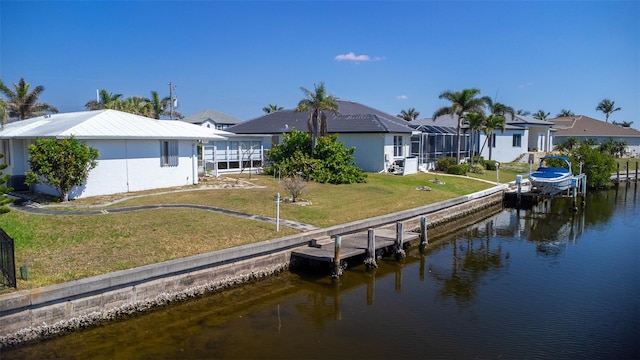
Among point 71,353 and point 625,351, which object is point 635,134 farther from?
point 71,353

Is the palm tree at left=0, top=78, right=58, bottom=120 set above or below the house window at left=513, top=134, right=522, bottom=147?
above

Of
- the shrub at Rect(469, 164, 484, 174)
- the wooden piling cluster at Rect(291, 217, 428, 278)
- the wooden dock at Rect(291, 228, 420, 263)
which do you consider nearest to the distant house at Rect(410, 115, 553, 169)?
the shrub at Rect(469, 164, 484, 174)

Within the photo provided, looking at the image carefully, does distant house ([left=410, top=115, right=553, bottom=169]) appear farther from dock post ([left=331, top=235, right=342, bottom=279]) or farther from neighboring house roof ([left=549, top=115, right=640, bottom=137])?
dock post ([left=331, top=235, right=342, bottom=279])

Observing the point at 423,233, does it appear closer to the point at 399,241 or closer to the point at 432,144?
the point at 399,241

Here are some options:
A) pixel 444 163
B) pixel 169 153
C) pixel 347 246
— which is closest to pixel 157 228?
pixel 347 246

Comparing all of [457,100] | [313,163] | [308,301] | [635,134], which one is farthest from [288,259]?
[635,134]

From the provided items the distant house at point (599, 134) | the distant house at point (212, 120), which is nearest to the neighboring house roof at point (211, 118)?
the distant house at point (212, 120)

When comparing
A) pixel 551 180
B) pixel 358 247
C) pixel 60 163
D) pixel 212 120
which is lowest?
pixel 358 247
